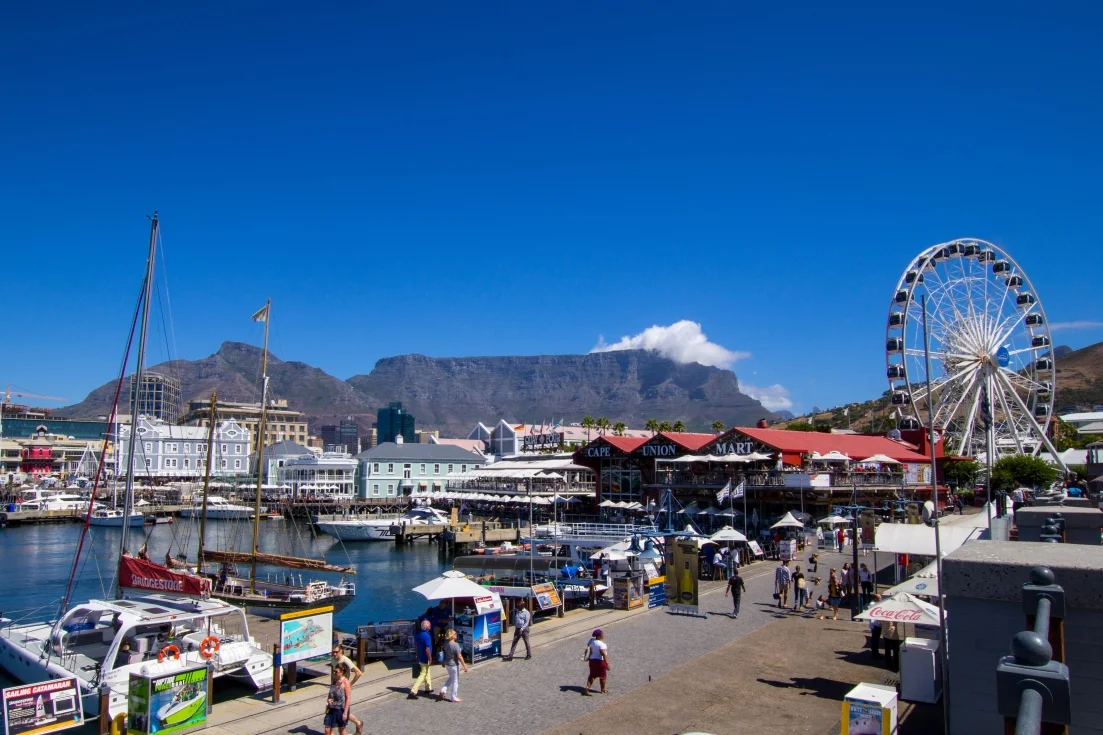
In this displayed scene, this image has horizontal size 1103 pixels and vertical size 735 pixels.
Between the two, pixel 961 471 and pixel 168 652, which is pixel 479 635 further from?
pixel 961 471

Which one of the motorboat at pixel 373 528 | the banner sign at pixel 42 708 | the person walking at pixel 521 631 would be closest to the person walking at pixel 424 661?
the person walking at pixel 521 631

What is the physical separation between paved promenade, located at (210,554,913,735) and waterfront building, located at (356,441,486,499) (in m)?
88.3

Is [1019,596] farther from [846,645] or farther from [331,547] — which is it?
[331,547]

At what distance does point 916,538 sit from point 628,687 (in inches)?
433

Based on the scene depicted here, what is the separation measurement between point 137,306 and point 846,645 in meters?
30.2

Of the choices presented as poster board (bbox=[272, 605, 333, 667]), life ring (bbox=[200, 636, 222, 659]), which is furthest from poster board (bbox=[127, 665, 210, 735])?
life ring (bbox=[200, 636, 222, 659])

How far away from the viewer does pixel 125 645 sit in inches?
814

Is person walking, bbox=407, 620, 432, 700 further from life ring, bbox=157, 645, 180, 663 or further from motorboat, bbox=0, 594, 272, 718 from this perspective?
life ring, bbox=157, 645, 180, 663

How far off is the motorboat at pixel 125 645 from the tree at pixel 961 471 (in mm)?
66489

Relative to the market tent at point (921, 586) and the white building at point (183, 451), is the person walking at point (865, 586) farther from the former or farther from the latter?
the white building at point (183, 451)

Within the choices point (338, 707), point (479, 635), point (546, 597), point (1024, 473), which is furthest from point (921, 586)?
point (1024, 473)

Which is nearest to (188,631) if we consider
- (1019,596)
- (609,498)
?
(1019,596)

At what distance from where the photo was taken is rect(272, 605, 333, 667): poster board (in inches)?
709

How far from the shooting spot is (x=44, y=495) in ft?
354
